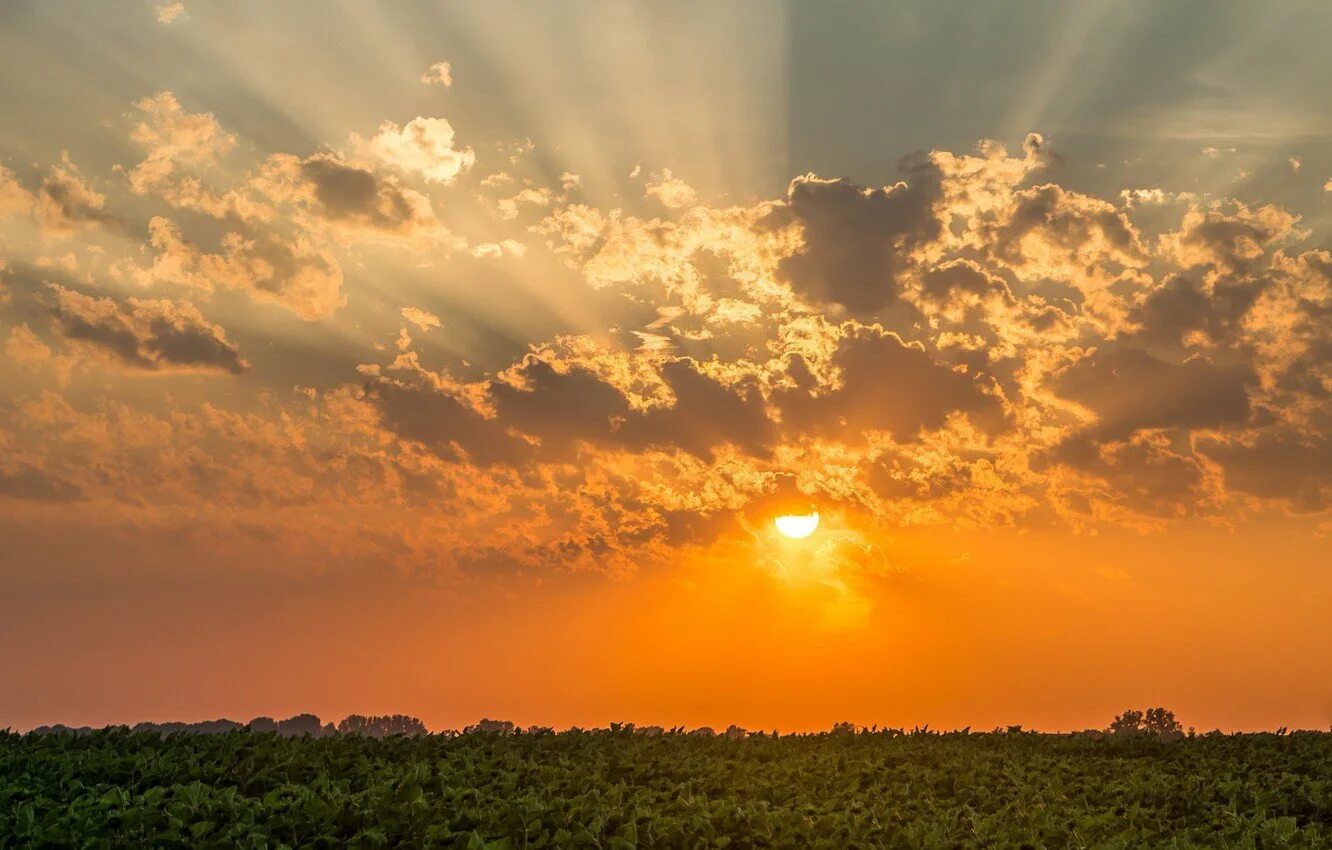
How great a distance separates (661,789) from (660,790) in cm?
13

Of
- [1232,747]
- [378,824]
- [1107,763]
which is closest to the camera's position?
[378,824]

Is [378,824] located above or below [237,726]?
below

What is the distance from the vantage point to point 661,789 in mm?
18125

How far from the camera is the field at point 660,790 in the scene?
1377cm

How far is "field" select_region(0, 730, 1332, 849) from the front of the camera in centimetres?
1377

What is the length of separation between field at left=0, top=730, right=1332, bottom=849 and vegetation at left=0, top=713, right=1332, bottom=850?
46 mm

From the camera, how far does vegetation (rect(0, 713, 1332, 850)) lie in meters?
13.8

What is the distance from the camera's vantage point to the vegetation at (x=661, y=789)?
13773 millimetres

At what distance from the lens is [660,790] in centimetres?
1800

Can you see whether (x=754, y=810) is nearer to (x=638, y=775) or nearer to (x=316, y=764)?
(x=638, y=775)

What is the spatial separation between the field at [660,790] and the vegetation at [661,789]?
0.05m

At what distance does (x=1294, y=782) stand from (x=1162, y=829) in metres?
5.52

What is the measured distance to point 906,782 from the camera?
2008 cm

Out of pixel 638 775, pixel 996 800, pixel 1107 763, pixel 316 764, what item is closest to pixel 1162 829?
pixel 996 800
